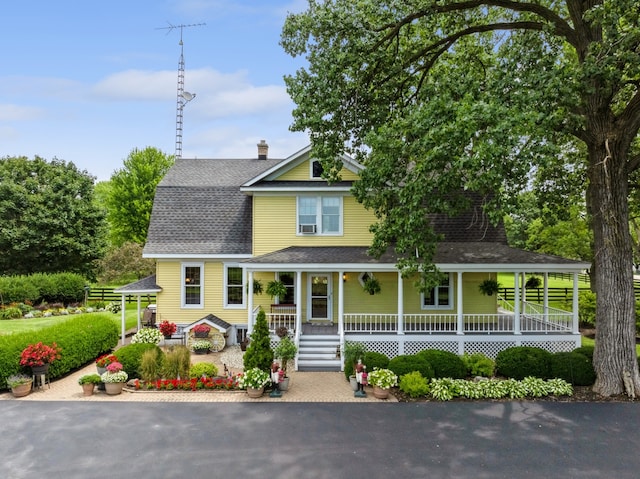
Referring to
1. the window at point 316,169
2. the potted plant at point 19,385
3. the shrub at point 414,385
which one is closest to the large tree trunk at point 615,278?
the shrub at point 414,385

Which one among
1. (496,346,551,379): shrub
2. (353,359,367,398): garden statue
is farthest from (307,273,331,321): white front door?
(496,346,551,379): shrub

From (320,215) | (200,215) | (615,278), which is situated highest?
(200,215)

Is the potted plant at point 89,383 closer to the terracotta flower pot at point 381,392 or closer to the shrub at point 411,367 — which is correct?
the terracotta flower pot at point 381,392

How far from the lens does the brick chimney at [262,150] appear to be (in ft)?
74.0

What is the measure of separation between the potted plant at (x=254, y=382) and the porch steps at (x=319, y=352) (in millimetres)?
2810

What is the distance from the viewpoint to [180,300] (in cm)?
1736

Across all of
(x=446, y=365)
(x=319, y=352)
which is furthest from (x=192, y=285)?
(x=446, y=365)

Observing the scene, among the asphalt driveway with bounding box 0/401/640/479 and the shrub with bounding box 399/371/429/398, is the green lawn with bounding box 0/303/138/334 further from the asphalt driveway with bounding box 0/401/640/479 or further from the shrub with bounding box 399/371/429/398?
the shrub with bounding box 399/371/429/398

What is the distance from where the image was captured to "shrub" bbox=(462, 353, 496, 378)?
40.0 ft

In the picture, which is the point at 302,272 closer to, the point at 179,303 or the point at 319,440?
the point at 179,303

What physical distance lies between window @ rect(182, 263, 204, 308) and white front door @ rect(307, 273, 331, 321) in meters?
4.88

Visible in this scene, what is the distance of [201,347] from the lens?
15.5 m

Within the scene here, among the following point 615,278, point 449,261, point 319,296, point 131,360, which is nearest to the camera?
point 615,278

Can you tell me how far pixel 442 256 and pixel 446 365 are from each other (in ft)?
15.0
